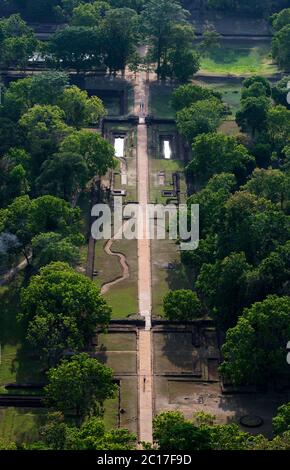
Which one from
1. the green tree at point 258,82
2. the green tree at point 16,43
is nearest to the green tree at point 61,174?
the green tree at point 258,82

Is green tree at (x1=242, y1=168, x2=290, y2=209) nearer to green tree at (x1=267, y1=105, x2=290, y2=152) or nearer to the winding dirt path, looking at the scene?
green tree at (x1=267, y1=105, x2=290, y2=152)

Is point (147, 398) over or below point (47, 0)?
below

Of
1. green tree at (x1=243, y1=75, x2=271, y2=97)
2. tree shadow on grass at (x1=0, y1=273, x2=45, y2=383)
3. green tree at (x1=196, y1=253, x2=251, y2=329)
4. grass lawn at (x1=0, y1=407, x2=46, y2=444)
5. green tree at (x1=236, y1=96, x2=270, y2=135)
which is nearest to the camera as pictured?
grass lawn at (x1=0, y1=407, x2=46, y2=444)

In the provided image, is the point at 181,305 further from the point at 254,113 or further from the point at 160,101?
the point at 160,101

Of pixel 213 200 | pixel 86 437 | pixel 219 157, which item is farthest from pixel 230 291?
pixel 219 157

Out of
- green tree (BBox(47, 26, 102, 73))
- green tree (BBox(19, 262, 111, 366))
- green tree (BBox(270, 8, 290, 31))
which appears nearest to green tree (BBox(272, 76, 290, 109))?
green tree (BBox(270, 8, 290, 31))

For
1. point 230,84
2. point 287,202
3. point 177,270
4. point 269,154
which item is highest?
point 230,84
